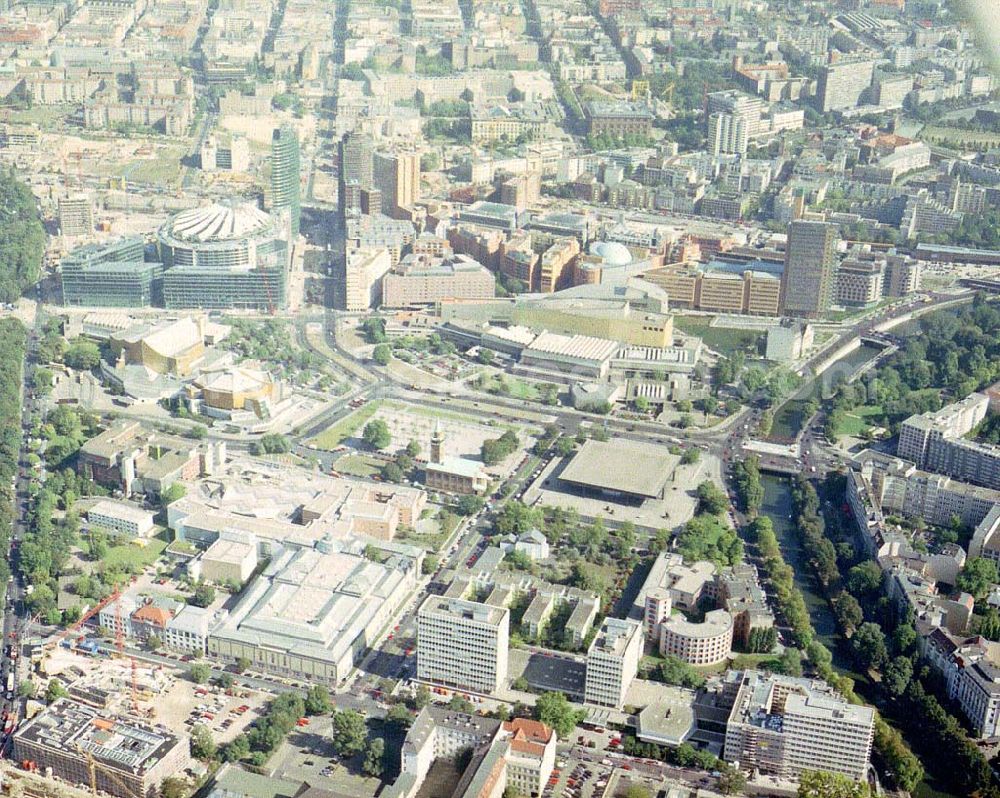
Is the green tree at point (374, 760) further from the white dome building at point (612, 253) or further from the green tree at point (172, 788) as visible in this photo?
the white dome building at point (612, 253)

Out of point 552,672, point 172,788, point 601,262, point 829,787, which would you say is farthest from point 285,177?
point 829,787

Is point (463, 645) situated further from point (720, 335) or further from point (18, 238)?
point (18, 238)

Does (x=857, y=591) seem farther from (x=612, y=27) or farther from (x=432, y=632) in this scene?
(x=612, y=27)

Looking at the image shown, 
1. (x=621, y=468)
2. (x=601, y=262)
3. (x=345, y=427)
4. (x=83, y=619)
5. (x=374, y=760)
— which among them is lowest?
(x=374, y=760)

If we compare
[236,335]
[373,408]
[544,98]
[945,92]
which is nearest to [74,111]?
[544,98]

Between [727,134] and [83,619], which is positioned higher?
[727,134]

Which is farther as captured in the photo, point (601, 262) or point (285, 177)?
point (285, 177)

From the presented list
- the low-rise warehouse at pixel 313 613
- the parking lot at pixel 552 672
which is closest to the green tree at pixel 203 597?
the low-rise warehouse at pixel 313 613
